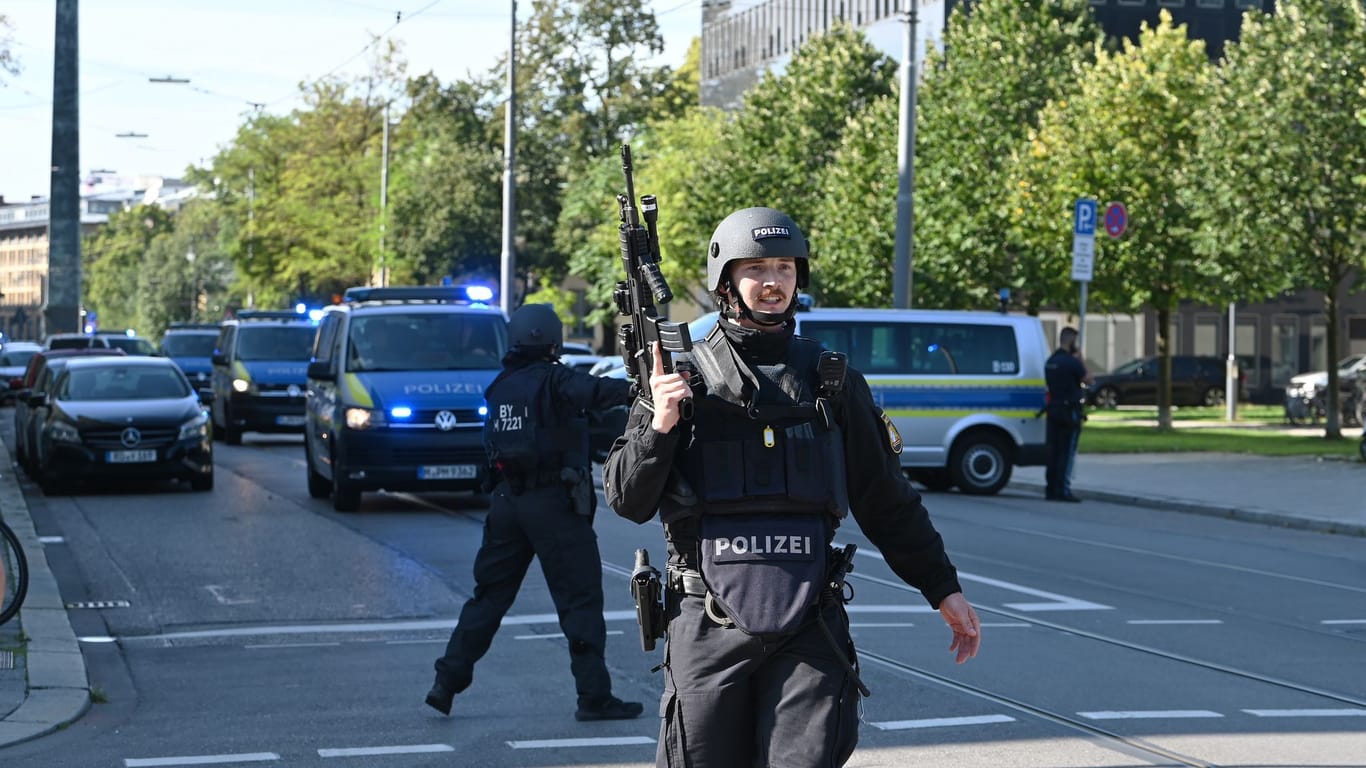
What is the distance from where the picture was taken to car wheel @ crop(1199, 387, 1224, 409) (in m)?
53.8

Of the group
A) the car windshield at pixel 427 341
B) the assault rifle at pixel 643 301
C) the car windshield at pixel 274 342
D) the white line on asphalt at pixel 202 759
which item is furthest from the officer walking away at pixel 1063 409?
the assault rifle at pixel 643 301

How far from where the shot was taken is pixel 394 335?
1855 cm

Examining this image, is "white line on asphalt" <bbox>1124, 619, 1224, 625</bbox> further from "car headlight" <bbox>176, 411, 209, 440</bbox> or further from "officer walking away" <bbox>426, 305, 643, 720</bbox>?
"car headlight" <bbox>176, 411, 209, 440</bbox>

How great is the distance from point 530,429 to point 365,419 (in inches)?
376

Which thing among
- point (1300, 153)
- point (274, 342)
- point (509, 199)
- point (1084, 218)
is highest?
point (509, 199)

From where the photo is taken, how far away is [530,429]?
802 centimetres

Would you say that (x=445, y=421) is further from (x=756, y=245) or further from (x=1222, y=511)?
(x=756, y=245)

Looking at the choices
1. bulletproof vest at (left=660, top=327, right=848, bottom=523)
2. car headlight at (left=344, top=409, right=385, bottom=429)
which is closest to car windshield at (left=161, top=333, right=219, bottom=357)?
car headlight at (left=344, top=409, right=385, bottom=429)

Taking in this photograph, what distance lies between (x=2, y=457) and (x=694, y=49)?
3006 inches

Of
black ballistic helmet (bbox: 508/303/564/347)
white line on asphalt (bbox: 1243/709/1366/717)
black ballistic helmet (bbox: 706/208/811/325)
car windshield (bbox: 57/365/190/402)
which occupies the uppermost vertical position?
black ballistic helmet (bbox: 706/208/811/325)

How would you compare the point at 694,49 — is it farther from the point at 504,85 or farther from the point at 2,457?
the point at 2,457

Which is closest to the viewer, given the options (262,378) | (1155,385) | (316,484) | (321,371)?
(321,371)

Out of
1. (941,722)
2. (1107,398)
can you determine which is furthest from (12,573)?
(1107,398)

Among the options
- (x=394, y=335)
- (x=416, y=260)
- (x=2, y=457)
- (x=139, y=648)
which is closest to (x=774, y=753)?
(x=139, y=648)
